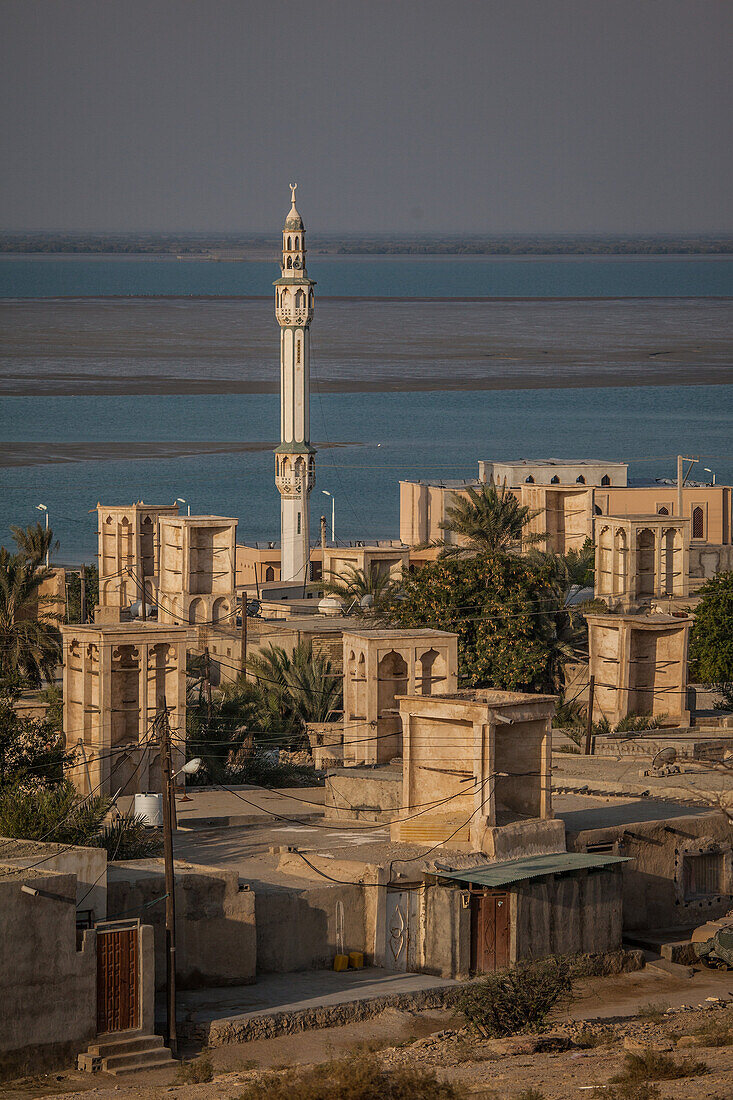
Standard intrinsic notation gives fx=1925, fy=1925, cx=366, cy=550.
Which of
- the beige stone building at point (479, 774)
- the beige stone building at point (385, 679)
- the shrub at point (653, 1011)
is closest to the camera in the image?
the shrub at point (653, 1011)

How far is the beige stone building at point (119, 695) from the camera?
24.7m

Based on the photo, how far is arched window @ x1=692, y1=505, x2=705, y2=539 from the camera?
222 feet

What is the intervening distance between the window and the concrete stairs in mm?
8131

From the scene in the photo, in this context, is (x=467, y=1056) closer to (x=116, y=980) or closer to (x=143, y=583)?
(x=116, y=980)

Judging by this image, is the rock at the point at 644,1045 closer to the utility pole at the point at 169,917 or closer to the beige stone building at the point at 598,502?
the utility pole at the point at 169,917

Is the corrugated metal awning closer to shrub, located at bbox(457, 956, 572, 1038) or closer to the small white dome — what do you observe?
shrub, located at bbox(457, 956, 572, 1038)

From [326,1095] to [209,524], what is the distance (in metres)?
24.9

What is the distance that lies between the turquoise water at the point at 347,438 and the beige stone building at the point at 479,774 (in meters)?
70.5

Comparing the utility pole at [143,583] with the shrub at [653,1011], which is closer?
the shrub at [653,1011]

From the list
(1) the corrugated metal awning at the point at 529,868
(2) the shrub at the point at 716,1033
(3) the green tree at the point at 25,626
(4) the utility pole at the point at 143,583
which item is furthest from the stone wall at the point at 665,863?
(4) the utility pole at the point at 143,583

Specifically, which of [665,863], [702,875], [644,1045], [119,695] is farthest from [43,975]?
[119,695]

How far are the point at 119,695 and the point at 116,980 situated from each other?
9.32 metres

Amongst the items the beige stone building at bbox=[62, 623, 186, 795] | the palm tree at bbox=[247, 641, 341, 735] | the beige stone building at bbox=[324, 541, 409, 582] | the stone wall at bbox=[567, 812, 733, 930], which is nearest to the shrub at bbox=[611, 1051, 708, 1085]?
the stone wall at bbox=[567, 812, 733, 930]

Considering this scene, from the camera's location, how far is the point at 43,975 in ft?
52.6
